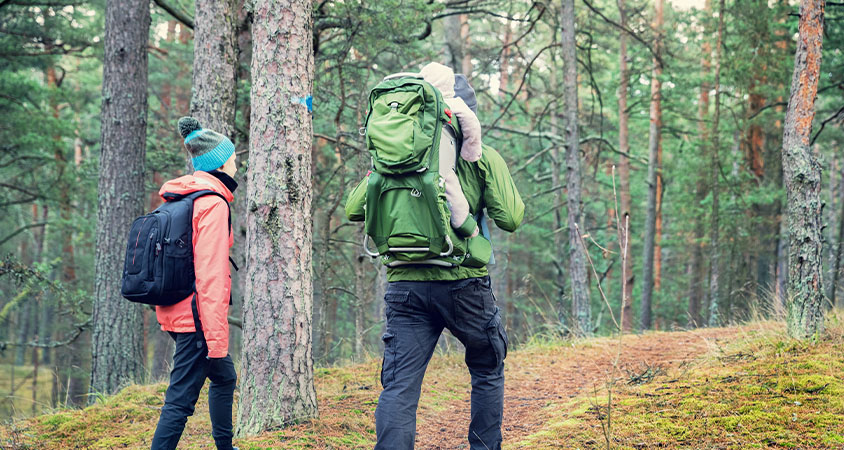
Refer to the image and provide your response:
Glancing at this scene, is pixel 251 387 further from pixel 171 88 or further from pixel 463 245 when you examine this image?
pixel 171 88

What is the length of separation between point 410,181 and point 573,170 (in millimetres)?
7412

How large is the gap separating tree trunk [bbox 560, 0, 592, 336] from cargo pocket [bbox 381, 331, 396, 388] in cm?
680

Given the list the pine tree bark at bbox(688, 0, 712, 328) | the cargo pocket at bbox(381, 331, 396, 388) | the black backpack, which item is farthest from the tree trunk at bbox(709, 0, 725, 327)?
the black backpack

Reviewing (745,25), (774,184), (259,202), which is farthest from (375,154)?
(774,184)

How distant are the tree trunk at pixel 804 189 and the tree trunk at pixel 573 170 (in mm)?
3962

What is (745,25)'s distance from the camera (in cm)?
1331

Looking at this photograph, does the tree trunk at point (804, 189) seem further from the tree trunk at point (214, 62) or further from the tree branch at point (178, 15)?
the tree branch at point (178, 15)

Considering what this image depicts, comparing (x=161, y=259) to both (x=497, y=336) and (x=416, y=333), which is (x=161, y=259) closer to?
(x=416, y=333)

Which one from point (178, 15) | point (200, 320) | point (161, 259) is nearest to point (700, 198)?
point (178, 15)

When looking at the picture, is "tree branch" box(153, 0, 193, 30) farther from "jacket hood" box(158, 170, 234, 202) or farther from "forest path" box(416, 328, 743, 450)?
"forest path" box(416, 328, 743, 450)

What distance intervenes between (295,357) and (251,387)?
35cm

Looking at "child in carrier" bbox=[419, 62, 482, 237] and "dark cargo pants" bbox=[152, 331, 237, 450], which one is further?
"dark cargo pants" bbox=[152, 331, 237, 450]

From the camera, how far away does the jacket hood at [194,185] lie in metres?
3.41

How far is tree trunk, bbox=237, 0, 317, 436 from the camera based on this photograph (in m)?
3.92
